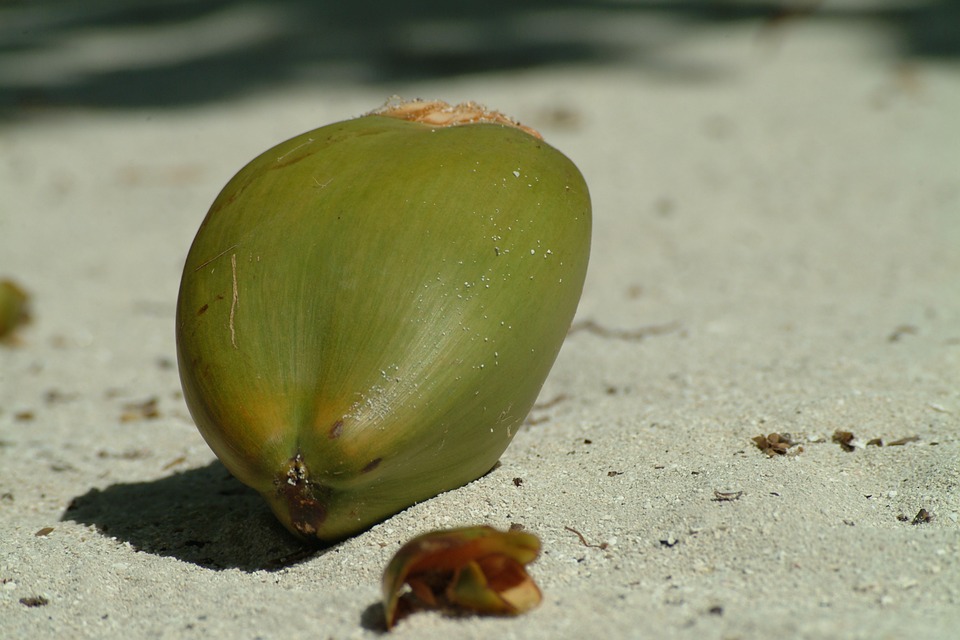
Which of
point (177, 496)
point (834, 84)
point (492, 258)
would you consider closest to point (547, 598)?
point (492, 258)

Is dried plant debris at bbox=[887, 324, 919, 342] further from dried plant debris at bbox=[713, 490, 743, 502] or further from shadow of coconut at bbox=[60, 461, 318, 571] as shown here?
shadow of coconut at bbox=[60, 461, 318, 571]

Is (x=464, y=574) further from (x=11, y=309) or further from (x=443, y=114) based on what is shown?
(x=11, y=309)

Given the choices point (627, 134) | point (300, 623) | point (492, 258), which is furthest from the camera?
point (627, 134)

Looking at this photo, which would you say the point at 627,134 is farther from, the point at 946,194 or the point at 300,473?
the point at 300,473

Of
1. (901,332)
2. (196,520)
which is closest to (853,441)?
(901,332)

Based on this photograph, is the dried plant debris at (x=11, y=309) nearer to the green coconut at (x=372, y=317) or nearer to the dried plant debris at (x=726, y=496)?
the green coconut at (x=372, y=317)
